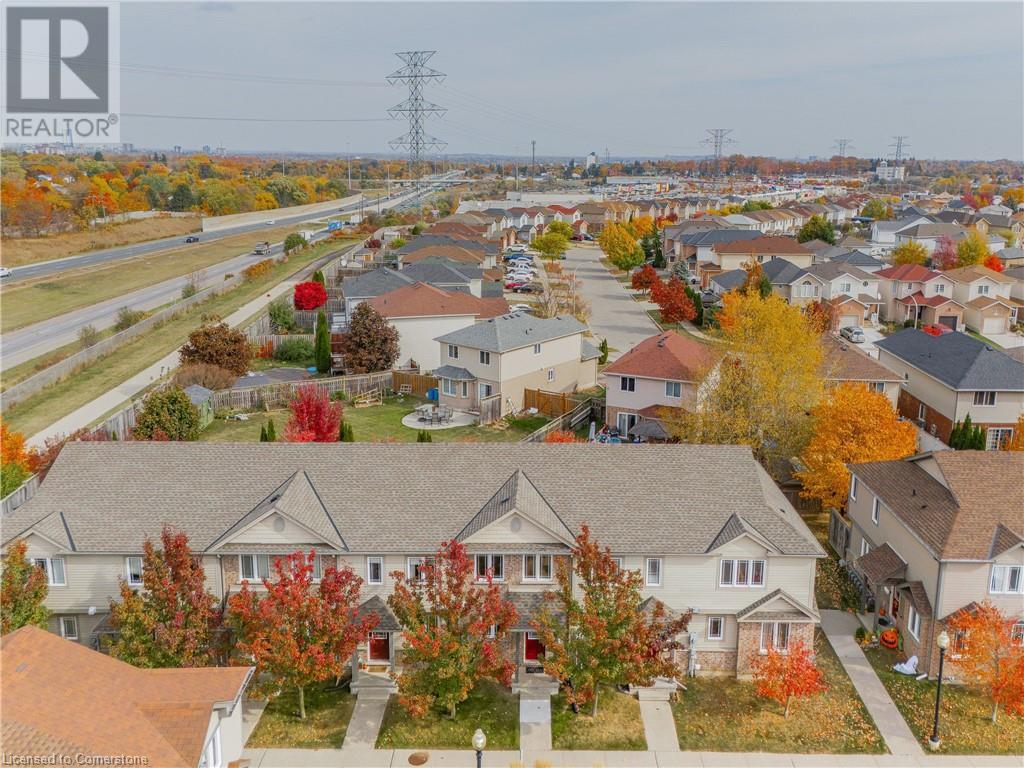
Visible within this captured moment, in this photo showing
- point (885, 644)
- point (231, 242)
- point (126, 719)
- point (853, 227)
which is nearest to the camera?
point (126, 719)

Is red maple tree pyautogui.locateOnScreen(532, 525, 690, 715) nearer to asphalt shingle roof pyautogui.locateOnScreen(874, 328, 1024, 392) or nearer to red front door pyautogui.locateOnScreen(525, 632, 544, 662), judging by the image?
red front door pyautogui.locateOnScreen(525, 632, 544, 662)

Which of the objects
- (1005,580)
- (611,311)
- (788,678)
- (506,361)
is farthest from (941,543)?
(611,311)

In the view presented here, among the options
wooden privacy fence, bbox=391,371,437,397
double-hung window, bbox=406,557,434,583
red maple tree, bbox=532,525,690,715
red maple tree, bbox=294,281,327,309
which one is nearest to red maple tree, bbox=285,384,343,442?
double-hung window, bbox=406,557,434,583

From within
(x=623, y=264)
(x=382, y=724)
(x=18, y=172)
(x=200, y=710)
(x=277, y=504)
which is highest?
(x=18, y=172)

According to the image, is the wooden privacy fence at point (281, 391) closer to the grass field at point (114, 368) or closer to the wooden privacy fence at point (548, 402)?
the grass field at point (114, 368)

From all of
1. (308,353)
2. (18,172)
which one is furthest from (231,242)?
(308,353)

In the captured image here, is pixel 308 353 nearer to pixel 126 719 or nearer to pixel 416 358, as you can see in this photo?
pixel 416 358
